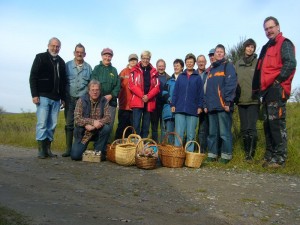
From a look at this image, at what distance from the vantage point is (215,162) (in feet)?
23.5

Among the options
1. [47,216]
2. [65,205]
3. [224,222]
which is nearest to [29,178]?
[65,205]

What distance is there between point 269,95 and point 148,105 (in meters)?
2.59

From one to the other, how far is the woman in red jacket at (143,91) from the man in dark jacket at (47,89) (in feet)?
5.08

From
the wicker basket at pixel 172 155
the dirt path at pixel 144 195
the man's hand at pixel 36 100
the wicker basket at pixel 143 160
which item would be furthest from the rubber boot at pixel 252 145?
the man's hand at pixel 36 100

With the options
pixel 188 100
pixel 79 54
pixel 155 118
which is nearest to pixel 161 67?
pixel 155 118

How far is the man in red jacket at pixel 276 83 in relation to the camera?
20.5 feet

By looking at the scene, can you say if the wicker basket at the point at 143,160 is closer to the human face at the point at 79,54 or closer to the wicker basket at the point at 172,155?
the wicker basket at the point at 172,155

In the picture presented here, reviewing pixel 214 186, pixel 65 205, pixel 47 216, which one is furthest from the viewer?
pixel 214 186

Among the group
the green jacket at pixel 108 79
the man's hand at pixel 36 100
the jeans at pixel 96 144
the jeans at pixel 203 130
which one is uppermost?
the green jacket at pixel 108 79

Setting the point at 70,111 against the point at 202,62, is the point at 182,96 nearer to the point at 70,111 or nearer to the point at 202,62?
the point at 202,62

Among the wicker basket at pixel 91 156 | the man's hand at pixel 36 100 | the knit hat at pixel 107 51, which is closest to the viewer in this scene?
the wicker basket at pixel 91 156

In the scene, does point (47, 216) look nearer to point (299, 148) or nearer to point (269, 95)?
point (269, 95)

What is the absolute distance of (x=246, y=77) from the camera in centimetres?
724

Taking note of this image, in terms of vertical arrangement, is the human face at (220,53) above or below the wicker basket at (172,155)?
above
